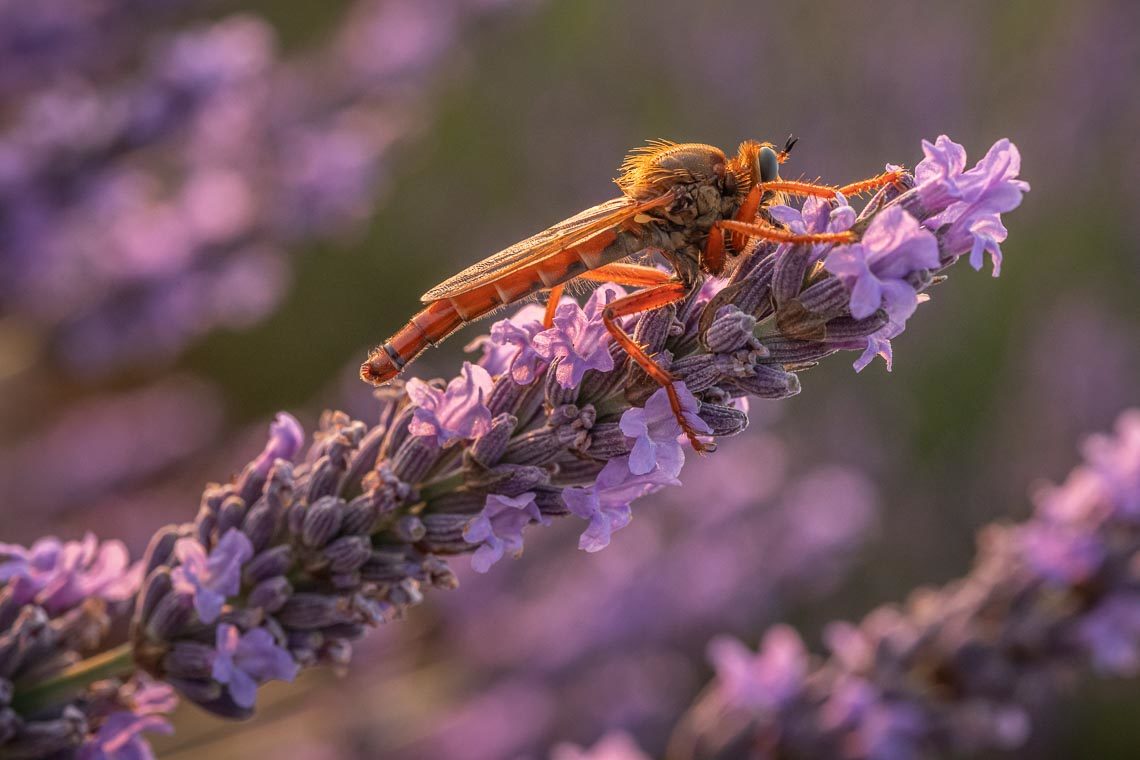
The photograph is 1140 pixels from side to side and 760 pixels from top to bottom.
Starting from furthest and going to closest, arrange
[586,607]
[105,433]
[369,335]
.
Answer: [369,335]
[105,433]
[586,607]

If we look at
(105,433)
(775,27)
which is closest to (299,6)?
(775,27)

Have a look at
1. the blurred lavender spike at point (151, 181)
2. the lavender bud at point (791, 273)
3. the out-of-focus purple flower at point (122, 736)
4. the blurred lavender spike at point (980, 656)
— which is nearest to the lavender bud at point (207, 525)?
the out-of-focus purple flower at point (122, 736)

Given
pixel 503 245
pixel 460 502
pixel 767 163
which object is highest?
pixel 503 245

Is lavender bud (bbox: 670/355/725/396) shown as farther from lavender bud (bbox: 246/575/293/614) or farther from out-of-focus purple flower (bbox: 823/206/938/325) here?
lavender bud (bbox: 246/575/293/614)

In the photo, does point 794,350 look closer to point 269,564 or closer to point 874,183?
Answer: point 874,183

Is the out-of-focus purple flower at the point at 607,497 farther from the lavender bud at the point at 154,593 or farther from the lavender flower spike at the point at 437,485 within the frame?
the lavender bud at the point at 154,593

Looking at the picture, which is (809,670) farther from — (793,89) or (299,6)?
(299,6)

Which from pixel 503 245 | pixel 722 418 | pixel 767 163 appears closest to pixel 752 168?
pixel 767 163
